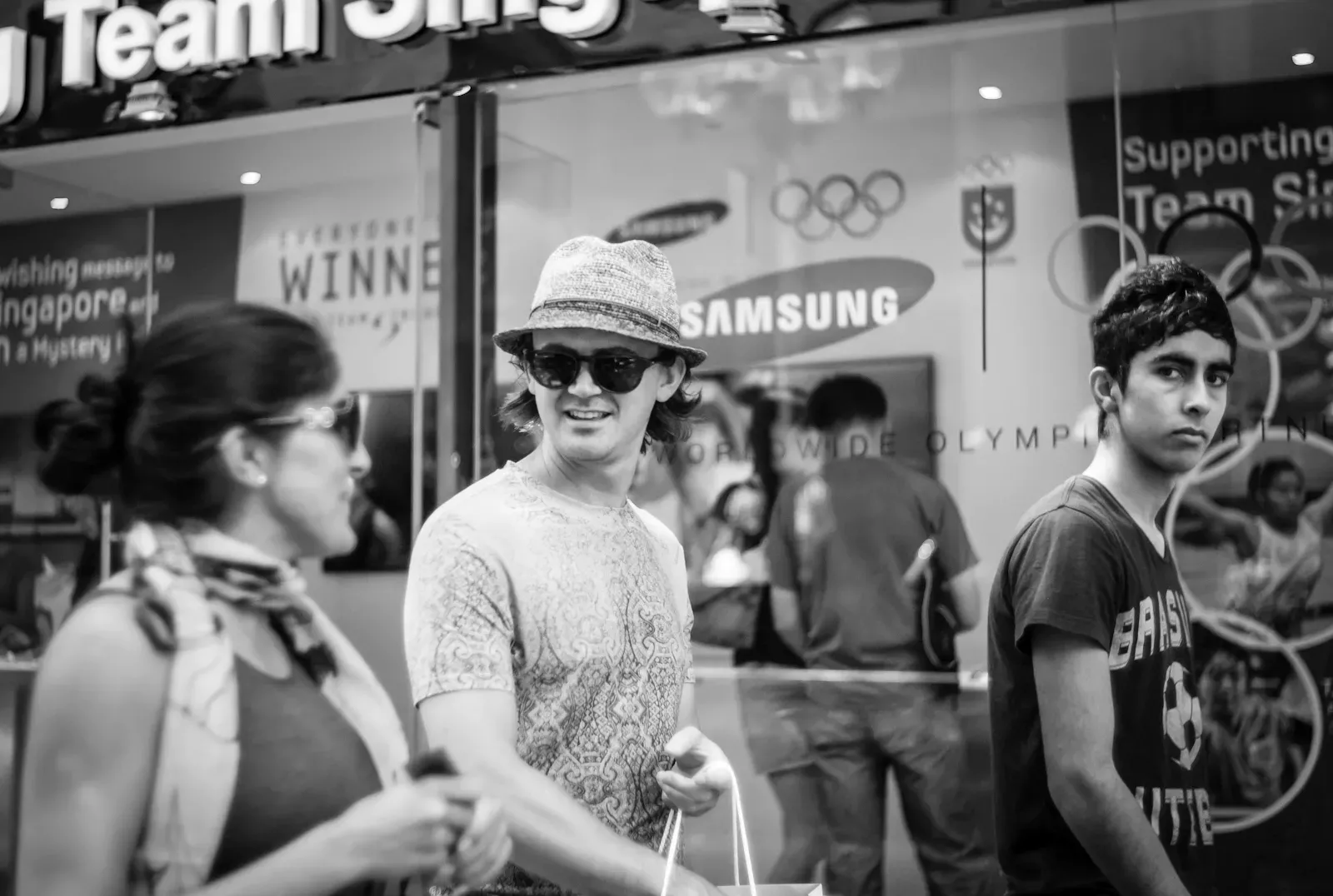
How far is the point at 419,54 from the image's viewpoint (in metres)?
4.23

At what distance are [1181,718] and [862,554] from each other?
171 centimetres

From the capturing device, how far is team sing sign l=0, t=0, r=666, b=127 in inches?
160

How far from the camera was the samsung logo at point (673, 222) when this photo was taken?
14.6 ft

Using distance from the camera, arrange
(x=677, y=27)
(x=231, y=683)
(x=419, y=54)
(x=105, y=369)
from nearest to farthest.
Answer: (x=231, y=683) → (x=105, y=369) → (x=677, y=27) → (x=419, y=54)

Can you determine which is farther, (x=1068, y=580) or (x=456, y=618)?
(x=1068, y=580)

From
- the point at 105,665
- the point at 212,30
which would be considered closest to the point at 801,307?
the point at 212,30

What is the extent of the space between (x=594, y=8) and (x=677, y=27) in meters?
0.25

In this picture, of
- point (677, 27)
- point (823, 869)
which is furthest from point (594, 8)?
point (823, 869)

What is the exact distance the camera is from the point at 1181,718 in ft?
8.23

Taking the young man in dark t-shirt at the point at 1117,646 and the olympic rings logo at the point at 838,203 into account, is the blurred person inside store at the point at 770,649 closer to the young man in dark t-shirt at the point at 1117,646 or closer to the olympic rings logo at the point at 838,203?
the olympic rings logo at the point at 838,203

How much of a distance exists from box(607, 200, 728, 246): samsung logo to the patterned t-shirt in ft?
7.84

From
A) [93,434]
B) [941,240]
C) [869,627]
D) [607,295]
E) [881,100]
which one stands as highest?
[881,100]

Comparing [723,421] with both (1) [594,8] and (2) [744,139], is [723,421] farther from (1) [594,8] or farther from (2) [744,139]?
(1) [594,8]

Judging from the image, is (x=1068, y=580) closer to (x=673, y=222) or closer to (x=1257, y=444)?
(x=1257, y=444)
